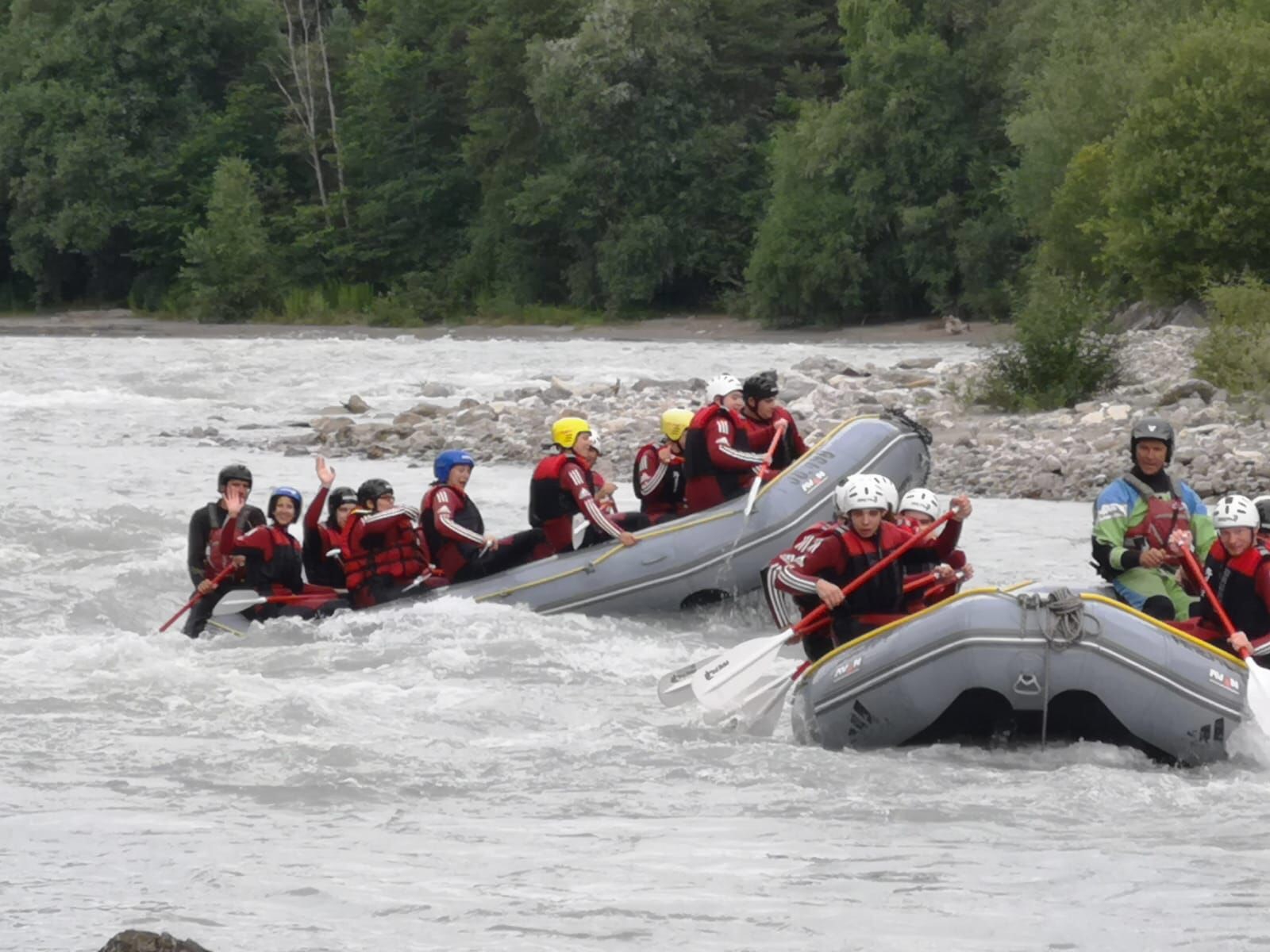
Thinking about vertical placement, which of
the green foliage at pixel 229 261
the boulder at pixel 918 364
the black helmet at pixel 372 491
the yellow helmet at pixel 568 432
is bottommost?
the black helmet at pixel 372 491

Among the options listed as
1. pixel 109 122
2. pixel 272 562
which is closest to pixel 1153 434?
pixel 272 562

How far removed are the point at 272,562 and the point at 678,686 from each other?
285cm

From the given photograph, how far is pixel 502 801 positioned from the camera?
Result: 700cm

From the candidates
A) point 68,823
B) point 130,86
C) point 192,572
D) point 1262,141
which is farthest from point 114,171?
point 68,823

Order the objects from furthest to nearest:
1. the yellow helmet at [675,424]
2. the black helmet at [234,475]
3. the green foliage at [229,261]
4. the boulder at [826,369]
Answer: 1. the green foliage at [229,261]
2. the boulder at [826,369]
3. the yellow helmet at [675,424]
4. the black helmet at [234,475]

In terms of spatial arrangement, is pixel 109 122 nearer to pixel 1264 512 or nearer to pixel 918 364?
pixel 918 364

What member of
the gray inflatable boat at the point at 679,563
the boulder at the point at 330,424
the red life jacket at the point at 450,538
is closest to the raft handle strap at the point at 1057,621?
the gray inflatable boat at the point at 679,563

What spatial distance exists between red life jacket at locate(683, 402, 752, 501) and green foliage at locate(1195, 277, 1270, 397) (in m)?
8.37

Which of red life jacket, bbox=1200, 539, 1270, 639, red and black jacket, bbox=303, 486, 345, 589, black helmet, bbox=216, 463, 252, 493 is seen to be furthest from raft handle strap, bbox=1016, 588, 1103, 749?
red and black jacket, bbox=303, 486, 345, 589

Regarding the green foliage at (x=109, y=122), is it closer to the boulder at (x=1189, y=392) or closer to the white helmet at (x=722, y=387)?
the boulder at (x=1189, y=392)

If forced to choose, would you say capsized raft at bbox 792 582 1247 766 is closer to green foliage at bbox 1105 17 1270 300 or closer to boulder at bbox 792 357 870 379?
boulder at bbox 792 357 870 379

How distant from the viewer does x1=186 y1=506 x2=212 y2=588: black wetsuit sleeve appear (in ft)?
33.6

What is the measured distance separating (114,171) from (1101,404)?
35635 mm

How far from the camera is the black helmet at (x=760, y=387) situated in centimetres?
1095
